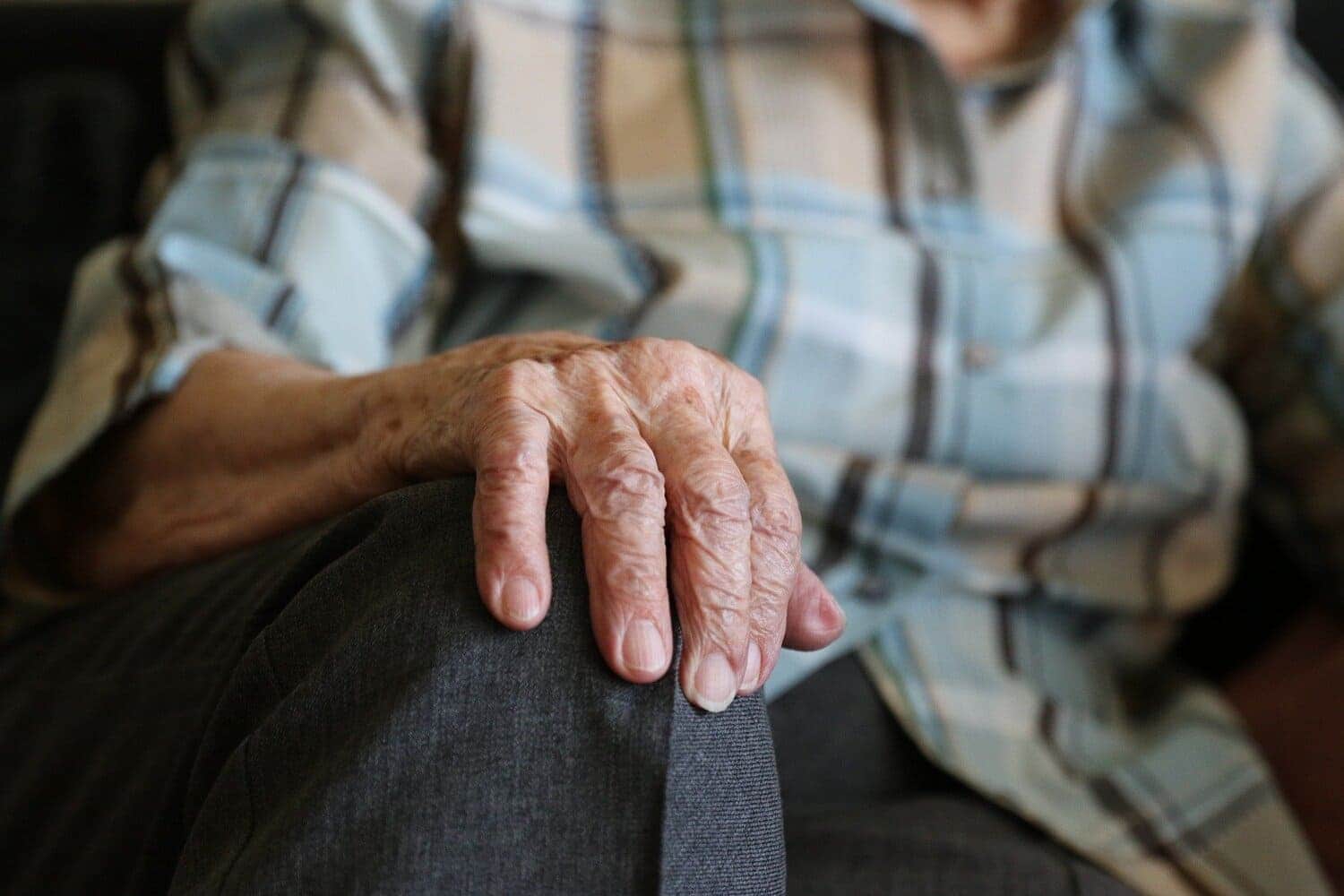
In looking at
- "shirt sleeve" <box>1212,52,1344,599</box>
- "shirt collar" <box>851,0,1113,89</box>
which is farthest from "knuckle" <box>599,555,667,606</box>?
"shirt sleeve" <box>1212,52,1344,599</box>

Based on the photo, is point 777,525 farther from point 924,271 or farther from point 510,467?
point 924,271

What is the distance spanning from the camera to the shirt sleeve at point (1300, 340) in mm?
967

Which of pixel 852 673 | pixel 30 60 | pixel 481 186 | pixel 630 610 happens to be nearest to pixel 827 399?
pixel 852 673

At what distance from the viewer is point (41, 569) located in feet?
2.48

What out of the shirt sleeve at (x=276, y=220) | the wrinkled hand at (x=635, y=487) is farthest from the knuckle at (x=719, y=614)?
the shirt sleeve at (x=276, y=220)

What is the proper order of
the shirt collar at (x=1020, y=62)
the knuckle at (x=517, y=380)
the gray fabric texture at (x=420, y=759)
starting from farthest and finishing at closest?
the shirt collar at (x=1020, y=62) < the knuckle at (x=517, y=380) < the gray fabric texture at (x=420, y=759)

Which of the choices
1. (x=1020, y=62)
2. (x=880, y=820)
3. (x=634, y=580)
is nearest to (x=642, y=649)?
(x=634, y=580)

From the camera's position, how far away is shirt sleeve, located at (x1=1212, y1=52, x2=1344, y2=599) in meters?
0.97

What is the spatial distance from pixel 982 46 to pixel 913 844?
0.72 m

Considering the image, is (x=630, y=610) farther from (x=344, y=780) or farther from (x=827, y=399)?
(x=827, y=399)

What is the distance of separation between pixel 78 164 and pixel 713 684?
83cm

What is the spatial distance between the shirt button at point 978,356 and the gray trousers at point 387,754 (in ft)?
1.73

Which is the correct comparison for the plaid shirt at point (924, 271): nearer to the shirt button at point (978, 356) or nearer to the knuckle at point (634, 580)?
the shirt button at point (978, 356)

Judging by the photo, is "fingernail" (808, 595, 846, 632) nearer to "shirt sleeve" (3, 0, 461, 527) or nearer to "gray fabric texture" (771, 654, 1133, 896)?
"gray fabric texture" (771, 654, 1133, 896)
